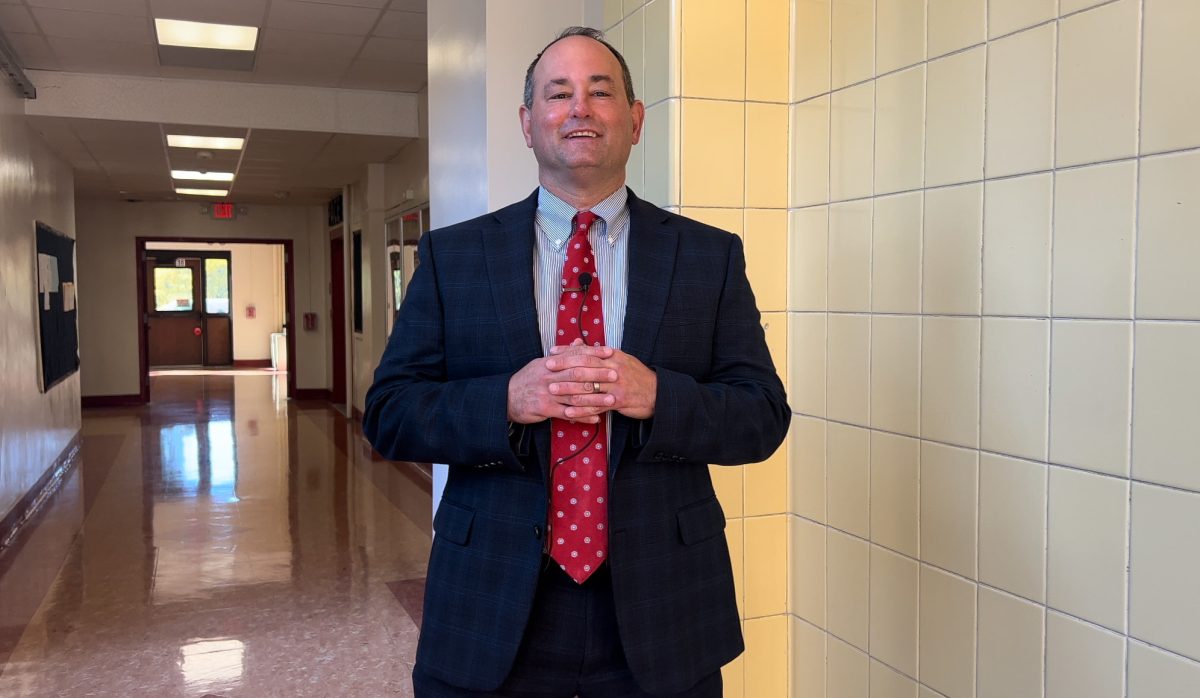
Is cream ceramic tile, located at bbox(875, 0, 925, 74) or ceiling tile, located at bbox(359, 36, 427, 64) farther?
ceiling tile, located at bbox(359, 36, 427, 64)

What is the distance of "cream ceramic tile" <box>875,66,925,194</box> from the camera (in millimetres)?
1863

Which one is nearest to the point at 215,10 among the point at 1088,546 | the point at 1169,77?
the point at 1169,77

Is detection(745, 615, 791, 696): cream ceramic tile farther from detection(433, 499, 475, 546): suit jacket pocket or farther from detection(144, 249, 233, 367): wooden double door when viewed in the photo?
detection(144, 249, 233, 367): wooden double door

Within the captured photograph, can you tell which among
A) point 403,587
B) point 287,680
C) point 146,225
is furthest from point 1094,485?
point 146,225

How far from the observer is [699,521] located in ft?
4.67

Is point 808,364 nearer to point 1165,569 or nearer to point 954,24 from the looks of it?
point 954,24

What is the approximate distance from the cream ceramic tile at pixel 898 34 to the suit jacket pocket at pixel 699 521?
1.01 metres

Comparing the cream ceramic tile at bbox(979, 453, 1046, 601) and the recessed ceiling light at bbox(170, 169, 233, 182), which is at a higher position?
the recessed ceiling light at bbox(170, 169, 233, 182)

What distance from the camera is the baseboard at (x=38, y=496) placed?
5785mm

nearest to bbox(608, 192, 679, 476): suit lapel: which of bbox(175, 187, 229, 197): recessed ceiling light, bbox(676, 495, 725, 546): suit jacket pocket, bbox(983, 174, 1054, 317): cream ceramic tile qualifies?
bbox(676, 495, 725, 546): suit jacket pocket

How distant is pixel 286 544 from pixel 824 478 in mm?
4270

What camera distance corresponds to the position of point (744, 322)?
1.46 metres

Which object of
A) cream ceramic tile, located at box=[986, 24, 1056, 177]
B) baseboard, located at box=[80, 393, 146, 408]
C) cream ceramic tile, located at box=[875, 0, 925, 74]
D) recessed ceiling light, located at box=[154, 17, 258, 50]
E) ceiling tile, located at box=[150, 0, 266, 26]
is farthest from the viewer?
baseboard, located at box=[80, 393, 146, 408]

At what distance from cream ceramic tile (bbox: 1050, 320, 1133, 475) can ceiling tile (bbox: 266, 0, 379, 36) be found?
15.5ft
